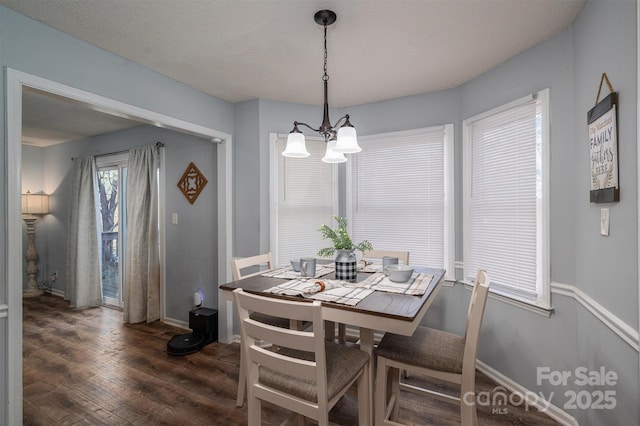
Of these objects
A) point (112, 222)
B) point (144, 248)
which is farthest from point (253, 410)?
point (112, 222)

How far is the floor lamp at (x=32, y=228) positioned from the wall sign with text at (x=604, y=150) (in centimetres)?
688

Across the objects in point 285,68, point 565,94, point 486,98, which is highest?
point 285,68

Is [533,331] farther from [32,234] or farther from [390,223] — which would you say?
[32,234]

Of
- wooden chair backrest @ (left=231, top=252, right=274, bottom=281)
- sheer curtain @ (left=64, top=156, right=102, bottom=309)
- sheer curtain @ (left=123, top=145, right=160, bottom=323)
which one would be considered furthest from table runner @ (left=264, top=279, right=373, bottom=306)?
sheer curtain @ (left=64, top=156, right=102, bottom=309)

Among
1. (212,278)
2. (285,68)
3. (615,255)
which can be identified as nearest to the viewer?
(615,255)

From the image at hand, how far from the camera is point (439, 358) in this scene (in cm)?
151

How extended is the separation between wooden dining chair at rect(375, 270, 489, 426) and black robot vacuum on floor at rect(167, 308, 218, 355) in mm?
1938

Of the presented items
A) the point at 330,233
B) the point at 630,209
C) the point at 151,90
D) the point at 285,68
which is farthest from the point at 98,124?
the point at 630,209

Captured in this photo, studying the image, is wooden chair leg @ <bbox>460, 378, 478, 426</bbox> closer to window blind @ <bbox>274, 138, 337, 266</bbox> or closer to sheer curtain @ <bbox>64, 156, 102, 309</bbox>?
window blind @ <bbox>274, 138, 337, 266</bbox>

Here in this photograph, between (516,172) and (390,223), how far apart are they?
47.2 inches

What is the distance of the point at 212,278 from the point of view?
10.8 ft

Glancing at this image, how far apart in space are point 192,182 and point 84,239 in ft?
7.46

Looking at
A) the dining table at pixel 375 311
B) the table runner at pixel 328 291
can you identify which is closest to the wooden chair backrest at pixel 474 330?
the dining table at pixel 375 311

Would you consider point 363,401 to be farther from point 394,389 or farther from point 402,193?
point 402,193
